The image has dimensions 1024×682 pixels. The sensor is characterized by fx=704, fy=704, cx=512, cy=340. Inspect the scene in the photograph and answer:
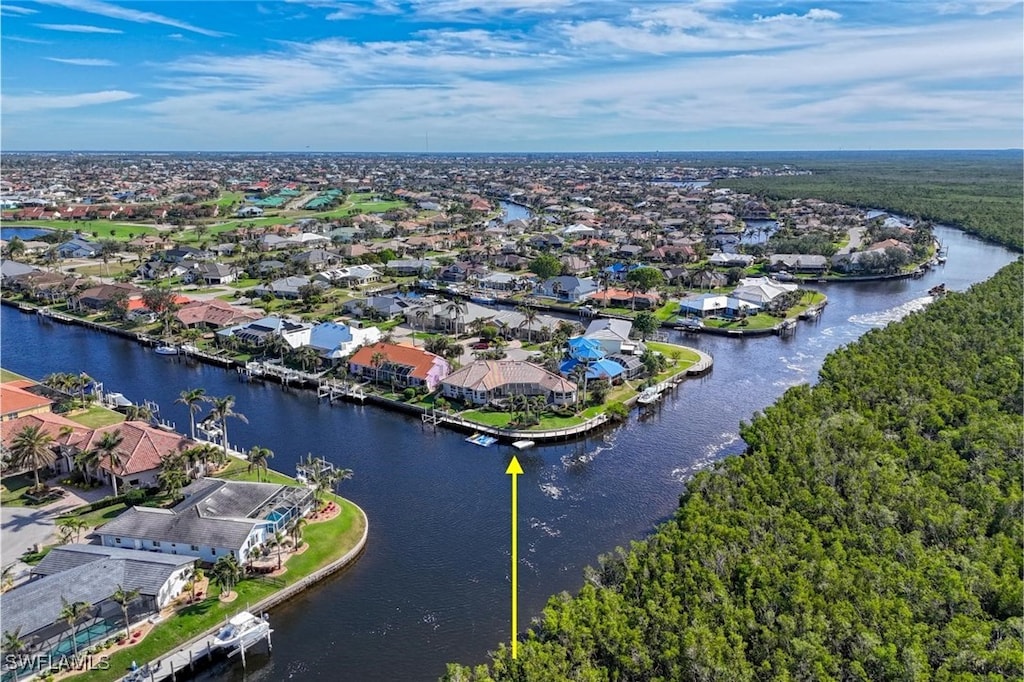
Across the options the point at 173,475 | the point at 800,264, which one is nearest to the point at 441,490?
the point at 173,475

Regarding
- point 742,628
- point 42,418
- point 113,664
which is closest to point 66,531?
point 113,664

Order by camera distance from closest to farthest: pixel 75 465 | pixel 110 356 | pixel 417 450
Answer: pixel 75 465 → pixel 417 450 → pixel 110 356

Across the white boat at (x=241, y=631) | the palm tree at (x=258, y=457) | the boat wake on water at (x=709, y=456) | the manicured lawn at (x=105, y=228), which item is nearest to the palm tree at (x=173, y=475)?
the palm tree at (x=258, y=457)

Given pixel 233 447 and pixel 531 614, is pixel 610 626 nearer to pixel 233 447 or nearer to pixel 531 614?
pixel 531 614

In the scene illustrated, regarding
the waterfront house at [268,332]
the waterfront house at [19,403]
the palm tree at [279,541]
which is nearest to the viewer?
the palm tree at [279,541]

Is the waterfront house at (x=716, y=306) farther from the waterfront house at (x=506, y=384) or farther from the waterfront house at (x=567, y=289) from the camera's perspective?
the waterfront house at (x=506, y=384)

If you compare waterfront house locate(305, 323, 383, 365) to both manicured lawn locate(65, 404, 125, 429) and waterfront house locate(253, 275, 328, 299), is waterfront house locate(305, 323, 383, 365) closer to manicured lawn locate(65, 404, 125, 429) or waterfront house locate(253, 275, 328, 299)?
manicured lawn locate(65, 404, 125, 429)
